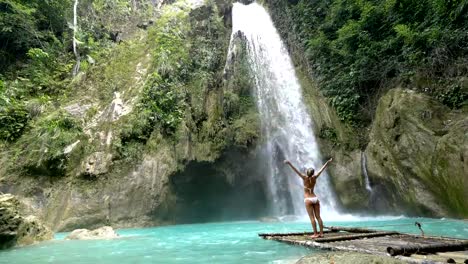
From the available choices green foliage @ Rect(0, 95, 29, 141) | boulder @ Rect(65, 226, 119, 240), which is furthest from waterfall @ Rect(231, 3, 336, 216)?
green foliage @ Rect(0, 95, 29, 141)

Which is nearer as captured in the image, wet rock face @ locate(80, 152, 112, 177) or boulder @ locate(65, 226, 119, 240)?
boulder @ locate(65, 226, 119, 240)

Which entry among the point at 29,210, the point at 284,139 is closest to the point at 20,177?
the point at 29,210

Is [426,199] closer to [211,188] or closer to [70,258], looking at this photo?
[211,188]

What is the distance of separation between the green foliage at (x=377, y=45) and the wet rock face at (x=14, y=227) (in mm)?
12198

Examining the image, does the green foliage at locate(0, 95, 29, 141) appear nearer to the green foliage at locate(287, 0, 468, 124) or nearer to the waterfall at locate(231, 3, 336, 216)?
the waterfall at locate(231, 3, 336, 216)

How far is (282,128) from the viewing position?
1633 centimetres

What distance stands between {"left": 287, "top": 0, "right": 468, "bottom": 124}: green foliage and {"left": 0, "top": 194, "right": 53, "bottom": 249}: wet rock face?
40.0 feet

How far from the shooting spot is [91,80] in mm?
17516

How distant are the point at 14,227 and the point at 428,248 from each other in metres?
8.58

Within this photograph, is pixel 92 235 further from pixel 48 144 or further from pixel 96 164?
pixel 48 144

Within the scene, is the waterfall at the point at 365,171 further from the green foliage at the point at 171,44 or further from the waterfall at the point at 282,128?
the green foliage at the point at 171,44

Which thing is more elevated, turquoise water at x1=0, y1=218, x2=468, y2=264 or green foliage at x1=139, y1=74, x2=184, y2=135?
green foliage at x1=139, y1=74, x2=184, y2=135

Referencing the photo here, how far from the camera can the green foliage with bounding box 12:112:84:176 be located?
13.5 metres

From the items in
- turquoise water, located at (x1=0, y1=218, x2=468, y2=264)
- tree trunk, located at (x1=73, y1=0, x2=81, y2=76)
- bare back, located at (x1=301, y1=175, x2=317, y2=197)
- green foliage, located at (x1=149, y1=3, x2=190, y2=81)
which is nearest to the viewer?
turquoise water, located at (x1=0, y1=218, x2=468, y2=264)
